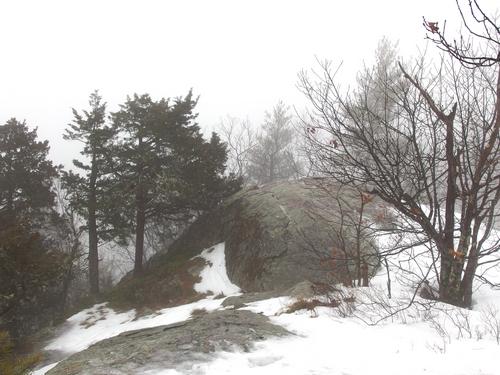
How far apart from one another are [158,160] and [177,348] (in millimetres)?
12769

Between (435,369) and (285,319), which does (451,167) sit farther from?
(285,319)

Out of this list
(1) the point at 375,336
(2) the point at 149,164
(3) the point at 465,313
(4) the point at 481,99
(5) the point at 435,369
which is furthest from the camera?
(2) the point at 149,164

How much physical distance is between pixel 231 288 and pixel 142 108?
822 cm

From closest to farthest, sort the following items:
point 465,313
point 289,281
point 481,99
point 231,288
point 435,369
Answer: point 435,369 → point 465,313 → point 481,99 → point 289,281 → point 231,288

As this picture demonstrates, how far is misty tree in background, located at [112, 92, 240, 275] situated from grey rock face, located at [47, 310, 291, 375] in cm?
1081

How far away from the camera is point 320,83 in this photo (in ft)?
18.6

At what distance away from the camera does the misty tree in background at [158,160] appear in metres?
16.0

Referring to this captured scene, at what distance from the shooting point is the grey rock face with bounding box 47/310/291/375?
12.8ft

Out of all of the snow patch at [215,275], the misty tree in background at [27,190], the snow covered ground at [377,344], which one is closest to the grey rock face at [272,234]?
the snow patch at [215,275]

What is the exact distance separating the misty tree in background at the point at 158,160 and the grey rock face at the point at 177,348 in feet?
35.5

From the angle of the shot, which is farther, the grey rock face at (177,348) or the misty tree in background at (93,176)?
the misty tree in background at (93,176)

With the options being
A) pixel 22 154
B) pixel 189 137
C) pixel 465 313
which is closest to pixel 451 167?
pixel 465 313

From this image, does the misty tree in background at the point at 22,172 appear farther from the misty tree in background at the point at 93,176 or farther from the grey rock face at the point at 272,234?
the grey rock face at the point at 272,234

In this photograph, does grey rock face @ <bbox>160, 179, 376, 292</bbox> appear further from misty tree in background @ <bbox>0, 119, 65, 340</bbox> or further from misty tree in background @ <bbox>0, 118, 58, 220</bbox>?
misty tree in background @ <bbox>0, 118, 58, 220</bbox>
